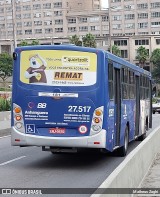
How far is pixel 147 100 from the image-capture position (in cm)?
2156

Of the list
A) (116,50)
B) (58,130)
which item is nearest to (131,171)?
(58,130)

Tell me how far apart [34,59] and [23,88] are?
814 millimetres

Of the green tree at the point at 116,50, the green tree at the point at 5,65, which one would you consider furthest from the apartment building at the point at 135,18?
the green tree at the point at 5,65

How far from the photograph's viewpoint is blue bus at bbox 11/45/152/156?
1222cm

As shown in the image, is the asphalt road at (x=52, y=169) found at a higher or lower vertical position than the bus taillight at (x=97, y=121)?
lower

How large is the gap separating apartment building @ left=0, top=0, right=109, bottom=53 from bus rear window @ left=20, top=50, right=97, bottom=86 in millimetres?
141531

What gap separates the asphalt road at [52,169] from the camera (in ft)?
34.0

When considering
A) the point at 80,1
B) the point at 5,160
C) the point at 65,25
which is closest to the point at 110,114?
the point at 5,160

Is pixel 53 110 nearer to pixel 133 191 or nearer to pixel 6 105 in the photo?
pixel 133 191

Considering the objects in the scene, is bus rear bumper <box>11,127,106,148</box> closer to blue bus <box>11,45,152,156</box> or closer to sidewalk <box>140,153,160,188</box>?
blue bus <box>11,45,152,156</box>

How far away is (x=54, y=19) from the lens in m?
165

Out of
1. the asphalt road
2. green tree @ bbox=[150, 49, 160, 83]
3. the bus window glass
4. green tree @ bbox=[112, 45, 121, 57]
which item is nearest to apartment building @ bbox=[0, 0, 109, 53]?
green tree @ bbox=[112, 45, 121, 57]

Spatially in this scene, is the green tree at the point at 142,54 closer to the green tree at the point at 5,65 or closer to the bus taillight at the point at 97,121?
the green tree at the point at 5,65

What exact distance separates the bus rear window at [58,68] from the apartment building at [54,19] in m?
142
